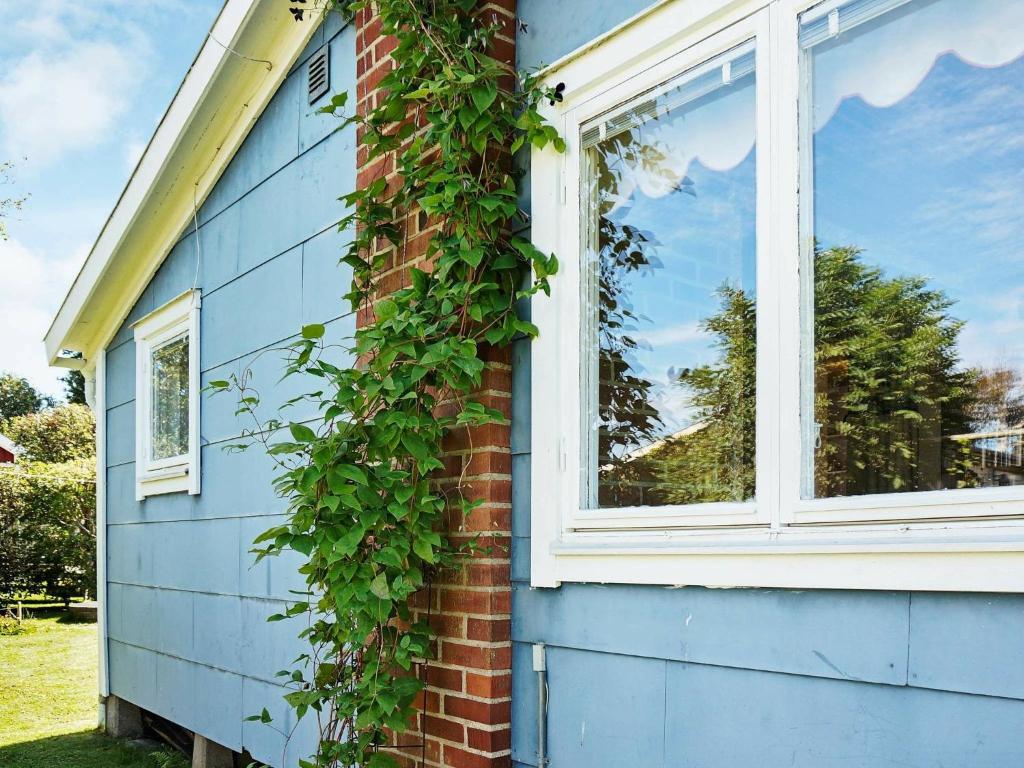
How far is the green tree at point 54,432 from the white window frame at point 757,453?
22.2 metres

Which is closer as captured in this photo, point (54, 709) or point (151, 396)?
point (151, 396)

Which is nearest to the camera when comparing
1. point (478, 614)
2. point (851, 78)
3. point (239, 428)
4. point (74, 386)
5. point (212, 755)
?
point (851, 78)

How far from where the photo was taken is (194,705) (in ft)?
15.9

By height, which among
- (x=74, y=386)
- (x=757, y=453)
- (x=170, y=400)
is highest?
(x=74, y=386)

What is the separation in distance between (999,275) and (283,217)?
3.15m

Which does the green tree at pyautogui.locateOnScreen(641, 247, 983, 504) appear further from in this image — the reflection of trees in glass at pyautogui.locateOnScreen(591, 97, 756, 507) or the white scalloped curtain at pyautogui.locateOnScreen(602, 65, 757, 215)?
the white scalloped curtain at pyautogui.locateOnScreen(602, 65, 757, 215)

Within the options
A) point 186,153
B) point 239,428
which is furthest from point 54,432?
point 239,428

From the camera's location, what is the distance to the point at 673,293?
242 centimetres

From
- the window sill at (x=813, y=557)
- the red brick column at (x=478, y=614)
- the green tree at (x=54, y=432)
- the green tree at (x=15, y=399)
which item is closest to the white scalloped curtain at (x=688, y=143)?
the red brick column at (x=478, y=614)

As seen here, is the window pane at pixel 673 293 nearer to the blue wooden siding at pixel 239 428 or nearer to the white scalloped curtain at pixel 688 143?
the white scalloped curtain at pixel 688 143

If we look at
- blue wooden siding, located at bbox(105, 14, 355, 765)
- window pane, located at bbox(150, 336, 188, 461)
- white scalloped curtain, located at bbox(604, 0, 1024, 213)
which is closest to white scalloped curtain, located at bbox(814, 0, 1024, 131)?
white scalloped curtain, located at bbox(604, 0, 1024, 213)

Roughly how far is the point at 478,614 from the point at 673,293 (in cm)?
105

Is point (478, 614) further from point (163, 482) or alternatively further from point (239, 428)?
point (163, 482)

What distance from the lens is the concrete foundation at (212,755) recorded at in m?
4.81
